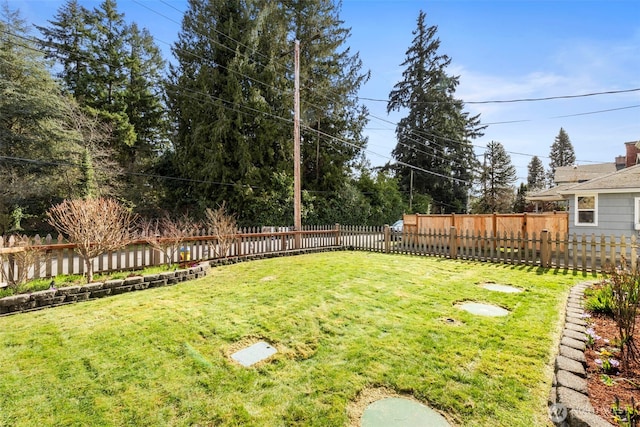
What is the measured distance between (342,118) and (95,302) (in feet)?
65.1

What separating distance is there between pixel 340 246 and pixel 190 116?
13.2 meters

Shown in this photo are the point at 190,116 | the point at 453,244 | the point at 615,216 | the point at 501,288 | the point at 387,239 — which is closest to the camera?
the point at 501,288

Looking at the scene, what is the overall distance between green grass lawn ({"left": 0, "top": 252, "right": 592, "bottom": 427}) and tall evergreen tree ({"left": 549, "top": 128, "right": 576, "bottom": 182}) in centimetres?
5961

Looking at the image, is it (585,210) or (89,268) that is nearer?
(89,268)

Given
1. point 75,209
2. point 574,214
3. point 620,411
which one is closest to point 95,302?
point 75,209

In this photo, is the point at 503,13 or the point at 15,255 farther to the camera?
the point at 503,13

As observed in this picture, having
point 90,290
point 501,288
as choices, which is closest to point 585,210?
point 501,288

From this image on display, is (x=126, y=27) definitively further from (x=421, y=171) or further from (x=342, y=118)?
(x=421, y=171)

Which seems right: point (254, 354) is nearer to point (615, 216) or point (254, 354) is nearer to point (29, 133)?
point (615, 216)

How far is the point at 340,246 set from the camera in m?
12.3

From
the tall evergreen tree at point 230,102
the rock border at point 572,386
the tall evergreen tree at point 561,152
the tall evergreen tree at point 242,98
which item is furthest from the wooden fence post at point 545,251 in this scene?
the tall evergreen tree at point 561,152

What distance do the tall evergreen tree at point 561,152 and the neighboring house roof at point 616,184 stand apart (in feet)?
159

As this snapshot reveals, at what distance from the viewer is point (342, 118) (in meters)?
21.8

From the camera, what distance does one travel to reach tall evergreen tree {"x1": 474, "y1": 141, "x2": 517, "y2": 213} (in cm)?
3148
